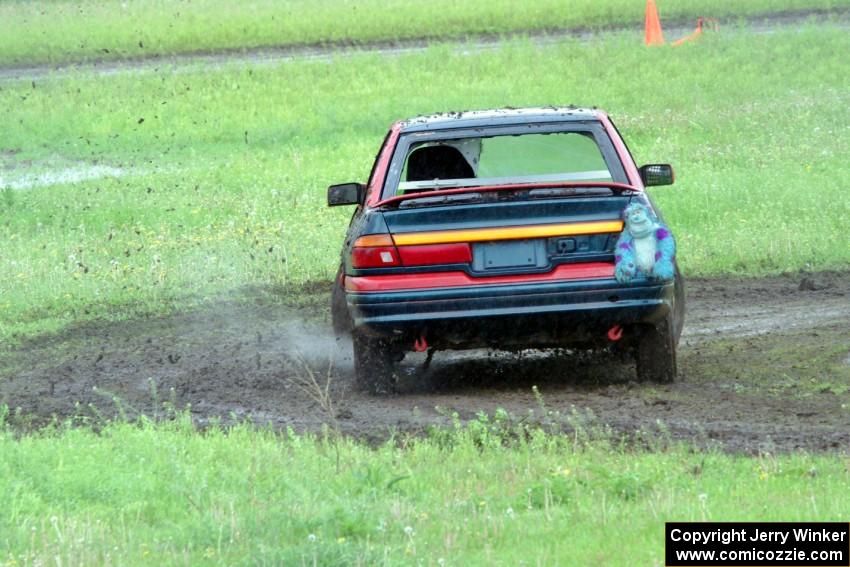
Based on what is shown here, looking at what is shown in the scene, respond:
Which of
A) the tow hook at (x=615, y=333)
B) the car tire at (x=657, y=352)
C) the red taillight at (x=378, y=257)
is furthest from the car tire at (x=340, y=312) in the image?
the car tire at (x=657, y=352)

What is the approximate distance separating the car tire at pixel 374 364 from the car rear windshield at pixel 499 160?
1017mm

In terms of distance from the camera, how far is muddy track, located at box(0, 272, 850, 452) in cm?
813

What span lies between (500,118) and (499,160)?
98 cm

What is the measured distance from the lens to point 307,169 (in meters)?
20.1

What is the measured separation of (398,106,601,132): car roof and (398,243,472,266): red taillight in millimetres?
1060

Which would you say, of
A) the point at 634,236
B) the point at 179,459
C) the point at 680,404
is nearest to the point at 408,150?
the point at 634,236

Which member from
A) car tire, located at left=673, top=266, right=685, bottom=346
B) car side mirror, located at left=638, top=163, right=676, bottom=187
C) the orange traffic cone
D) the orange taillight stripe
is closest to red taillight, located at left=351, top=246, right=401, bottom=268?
the orange taillight stripe

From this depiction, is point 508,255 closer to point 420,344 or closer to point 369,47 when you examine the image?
point 420,344

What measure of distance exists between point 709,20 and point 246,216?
60.3 feet

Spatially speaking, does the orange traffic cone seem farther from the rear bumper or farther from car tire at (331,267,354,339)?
the rear bumper

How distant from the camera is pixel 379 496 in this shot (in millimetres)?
6359

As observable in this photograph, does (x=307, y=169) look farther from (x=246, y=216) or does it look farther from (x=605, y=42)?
(x=605, y=42)
